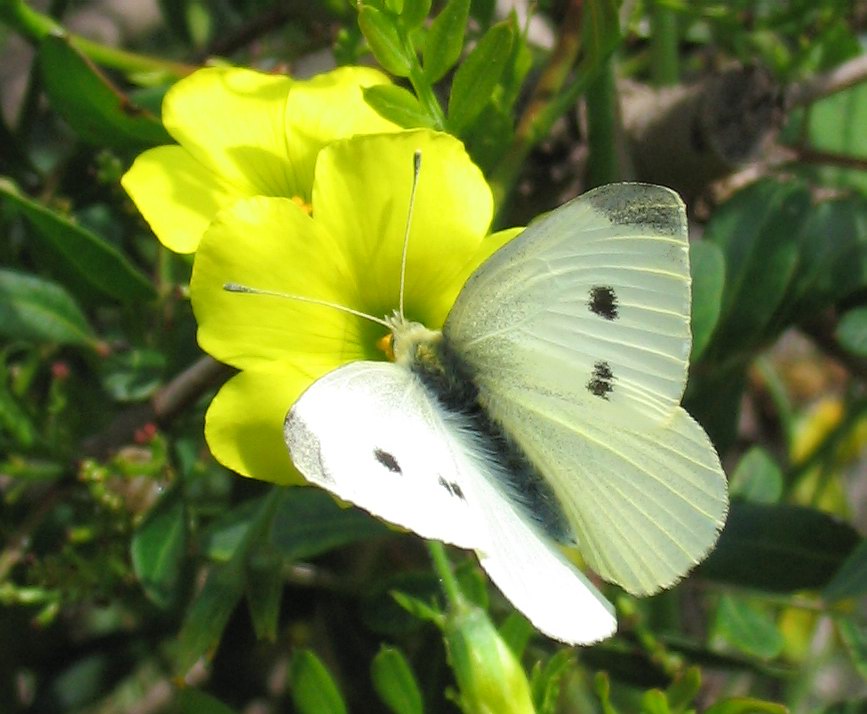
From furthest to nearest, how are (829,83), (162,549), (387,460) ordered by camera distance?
(829,83), (162,549), (387,460)

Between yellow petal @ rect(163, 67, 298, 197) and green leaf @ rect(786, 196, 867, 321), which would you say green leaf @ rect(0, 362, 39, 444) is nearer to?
yellow petal @ rect(163, 67, 298, 197)

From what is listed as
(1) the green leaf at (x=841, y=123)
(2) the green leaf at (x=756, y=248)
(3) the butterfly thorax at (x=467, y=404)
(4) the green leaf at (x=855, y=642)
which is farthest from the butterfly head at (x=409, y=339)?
(1) the green leaf at (x=841, y=123)

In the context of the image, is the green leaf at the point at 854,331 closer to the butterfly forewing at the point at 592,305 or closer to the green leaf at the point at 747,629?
the green leaf at the point at 747,629

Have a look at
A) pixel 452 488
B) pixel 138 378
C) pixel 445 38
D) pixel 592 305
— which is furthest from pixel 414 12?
pixel 138 378

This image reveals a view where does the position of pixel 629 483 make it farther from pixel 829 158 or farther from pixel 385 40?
pixel 829 158

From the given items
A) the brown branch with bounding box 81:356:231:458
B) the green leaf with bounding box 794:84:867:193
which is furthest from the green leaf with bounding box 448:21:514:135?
the green leaf with bounding box 794:84:867:193

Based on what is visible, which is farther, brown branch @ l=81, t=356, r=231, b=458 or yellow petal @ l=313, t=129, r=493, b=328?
brown branch @ l=81, t=356, r=231, b=458
